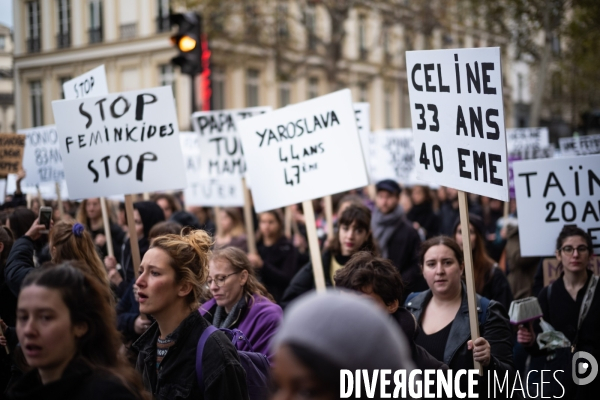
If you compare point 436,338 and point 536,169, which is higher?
point 536,169

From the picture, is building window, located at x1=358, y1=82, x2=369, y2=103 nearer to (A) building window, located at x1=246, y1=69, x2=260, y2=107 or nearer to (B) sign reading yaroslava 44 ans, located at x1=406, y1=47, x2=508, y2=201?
(A) building window, located at x1=246, y1=69, x2=260, y2=107

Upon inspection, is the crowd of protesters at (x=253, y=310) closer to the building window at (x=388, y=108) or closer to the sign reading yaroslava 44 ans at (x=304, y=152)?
the sign reading yaroslava 44 ans at (x=304, y=152)

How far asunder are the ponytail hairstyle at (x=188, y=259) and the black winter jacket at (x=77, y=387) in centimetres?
108

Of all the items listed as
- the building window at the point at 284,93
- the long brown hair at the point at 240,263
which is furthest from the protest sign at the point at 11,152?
the building window at the point at 284,93

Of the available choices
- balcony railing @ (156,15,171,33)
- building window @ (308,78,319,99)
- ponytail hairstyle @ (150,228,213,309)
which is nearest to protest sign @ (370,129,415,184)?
ponytail hairstyle @ (150,228,213,309)

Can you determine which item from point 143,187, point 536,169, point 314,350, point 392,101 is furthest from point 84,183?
point 392,101

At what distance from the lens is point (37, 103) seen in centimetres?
3603

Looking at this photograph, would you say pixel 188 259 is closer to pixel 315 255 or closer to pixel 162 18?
pixel 315 255

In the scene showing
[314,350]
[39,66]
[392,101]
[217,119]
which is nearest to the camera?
[314,350]

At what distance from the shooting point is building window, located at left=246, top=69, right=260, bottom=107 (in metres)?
34.2

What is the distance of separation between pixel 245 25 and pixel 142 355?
70.2 feet

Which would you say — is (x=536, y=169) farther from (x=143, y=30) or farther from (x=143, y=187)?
(x=143, y=30)

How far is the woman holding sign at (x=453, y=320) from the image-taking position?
13.8ft

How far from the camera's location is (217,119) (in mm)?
9328
